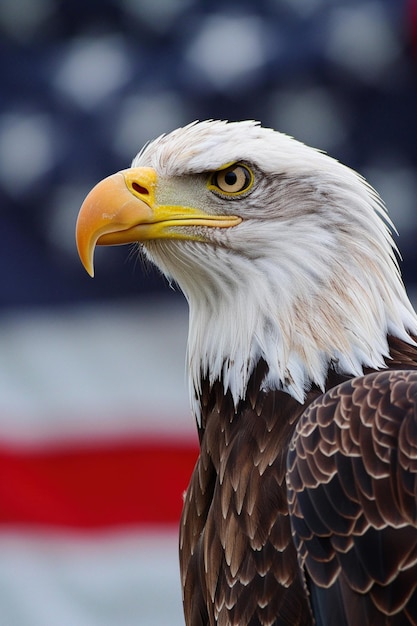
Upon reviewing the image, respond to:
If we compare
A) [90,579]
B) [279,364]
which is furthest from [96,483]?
[279,364]

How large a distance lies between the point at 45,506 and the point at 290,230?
2.04 meters

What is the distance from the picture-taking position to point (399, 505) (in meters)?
1.72

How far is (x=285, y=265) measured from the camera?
1.99 metres

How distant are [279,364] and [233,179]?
358 mm

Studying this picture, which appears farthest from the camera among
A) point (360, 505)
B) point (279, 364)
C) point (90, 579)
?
point (90, 579)

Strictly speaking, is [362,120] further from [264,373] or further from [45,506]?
[264,373]

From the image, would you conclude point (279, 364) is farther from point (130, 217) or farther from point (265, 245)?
point (130, 217)

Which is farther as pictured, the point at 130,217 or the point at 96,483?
the point at 96,483

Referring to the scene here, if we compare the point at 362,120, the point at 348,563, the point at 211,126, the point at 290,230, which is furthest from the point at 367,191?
the point at 362,120

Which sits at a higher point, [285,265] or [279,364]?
[285,265]

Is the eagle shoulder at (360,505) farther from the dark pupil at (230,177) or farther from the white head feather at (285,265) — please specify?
the dark pupil at (230,177)

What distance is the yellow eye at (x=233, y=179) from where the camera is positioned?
203 cm

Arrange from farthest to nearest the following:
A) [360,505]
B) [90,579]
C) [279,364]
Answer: [90,579] < [279,364] < [360,505]

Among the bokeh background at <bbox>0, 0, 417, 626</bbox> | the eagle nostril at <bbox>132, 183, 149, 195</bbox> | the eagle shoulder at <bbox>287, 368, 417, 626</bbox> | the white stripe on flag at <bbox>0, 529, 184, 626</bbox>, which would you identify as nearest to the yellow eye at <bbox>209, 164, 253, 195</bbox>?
the eagle nostril at <bbox>132, 183, 149, 195</bbox>
